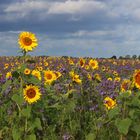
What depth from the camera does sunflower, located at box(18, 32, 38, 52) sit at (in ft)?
20.9

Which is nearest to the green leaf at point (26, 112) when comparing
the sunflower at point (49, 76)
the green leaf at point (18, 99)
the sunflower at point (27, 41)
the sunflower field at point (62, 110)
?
the sunflower field at point (62, 110)

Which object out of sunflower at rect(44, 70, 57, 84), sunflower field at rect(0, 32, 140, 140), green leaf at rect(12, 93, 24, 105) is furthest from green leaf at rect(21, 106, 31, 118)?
sunflower at rect(44, 70, 57, 84)

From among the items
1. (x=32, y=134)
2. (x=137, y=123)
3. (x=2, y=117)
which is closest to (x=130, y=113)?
(x=137, y=123)

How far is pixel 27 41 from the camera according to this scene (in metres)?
6.51

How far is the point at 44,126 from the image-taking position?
7305 mm

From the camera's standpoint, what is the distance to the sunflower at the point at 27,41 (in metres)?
6.38

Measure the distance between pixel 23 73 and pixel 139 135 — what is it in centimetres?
164

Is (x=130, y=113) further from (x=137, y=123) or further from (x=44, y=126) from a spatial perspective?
(x=44, y=126)

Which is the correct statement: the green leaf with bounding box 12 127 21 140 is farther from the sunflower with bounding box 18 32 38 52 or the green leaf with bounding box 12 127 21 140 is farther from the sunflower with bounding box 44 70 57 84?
the sunflower with bounding box 44 70 57 84

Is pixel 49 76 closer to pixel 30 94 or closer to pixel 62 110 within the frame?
pixel 62 110

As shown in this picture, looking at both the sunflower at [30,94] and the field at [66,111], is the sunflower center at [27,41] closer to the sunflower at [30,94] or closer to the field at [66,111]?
the field at [66,111]

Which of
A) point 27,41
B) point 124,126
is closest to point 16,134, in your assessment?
point 27,41

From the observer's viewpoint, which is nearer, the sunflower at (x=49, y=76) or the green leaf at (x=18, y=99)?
the green leaf at (x=18, y=99)

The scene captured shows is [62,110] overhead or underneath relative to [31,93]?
underneath
